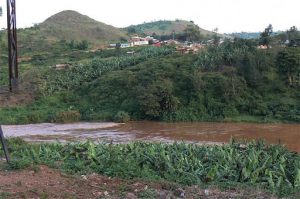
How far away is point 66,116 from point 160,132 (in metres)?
7.09

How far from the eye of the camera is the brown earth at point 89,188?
24.8ft

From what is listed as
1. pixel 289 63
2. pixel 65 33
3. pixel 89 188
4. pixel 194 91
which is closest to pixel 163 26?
pixel 65 33

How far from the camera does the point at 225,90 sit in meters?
29.6

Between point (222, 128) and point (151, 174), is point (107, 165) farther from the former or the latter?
point (222, 128)

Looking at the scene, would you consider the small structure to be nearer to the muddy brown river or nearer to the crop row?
the crop row

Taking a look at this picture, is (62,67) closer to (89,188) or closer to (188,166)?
(188,166)

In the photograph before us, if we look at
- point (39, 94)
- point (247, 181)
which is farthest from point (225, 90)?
point (247, 181)

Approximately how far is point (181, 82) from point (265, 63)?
5.88 metres

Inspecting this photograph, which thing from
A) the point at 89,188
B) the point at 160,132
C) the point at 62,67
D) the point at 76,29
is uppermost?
the point at 76,29

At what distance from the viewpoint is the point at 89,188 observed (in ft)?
26.2

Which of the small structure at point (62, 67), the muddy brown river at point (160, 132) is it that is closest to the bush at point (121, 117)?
the muddy brown river at point (160, 132)

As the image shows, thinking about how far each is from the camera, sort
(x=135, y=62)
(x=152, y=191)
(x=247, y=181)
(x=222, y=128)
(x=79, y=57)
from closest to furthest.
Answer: (x=152, y=191), (x=247, y=181), (x=222, y=128), (x=135, y=62), (x=79, y=57)

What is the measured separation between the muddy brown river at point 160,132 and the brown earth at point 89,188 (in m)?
13.2

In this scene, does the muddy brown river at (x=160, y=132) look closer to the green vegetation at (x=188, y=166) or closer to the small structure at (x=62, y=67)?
the green vegetation at (x=188, y=166)
